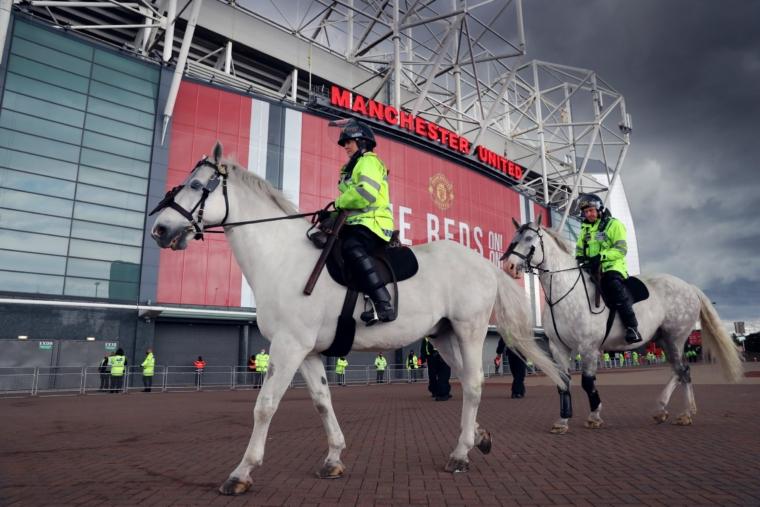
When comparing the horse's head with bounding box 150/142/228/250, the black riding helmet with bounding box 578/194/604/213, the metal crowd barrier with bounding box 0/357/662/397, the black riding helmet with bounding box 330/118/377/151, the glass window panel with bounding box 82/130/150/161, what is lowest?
the metal crowd barrier with bounding box 0/357/662/397

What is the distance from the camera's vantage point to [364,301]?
4.36m

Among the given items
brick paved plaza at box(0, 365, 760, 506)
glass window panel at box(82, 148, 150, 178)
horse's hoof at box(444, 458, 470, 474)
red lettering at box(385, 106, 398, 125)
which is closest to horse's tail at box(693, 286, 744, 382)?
brick paved plaza at box(0, 365, 760, 506)

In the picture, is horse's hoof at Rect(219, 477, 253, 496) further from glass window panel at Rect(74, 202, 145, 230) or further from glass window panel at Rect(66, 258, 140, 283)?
glass window panel at Rect(74, 202, 145, 230)

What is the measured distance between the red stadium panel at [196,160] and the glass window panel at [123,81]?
5.45 feet

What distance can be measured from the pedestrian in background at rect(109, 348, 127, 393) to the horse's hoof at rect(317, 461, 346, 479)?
63.5 ft

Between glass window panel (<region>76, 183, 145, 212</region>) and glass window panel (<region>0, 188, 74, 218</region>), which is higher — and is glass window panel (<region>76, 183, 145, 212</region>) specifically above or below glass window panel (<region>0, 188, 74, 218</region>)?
above

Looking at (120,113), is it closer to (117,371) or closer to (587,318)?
(117,371)

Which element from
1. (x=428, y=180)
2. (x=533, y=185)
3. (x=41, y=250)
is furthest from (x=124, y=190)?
(x=533, y=185)

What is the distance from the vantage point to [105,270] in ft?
82.0

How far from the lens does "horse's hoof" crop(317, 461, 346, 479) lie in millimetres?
4215

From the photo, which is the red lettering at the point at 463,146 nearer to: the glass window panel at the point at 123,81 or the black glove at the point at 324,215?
the glass window panel at the point at 123,81

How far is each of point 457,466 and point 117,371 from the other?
20056 millimetres

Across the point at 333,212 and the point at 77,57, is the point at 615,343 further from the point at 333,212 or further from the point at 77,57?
the point at 77,57

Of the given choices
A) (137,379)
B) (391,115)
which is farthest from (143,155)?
(391,115)
